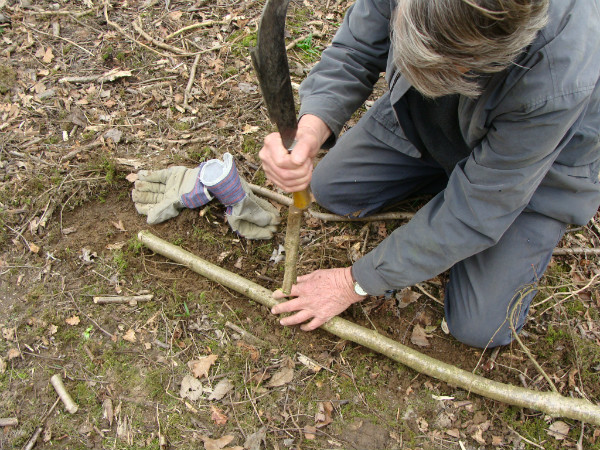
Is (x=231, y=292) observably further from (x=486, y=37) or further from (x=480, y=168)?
(x=486, y=37)

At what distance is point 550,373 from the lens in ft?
9.01

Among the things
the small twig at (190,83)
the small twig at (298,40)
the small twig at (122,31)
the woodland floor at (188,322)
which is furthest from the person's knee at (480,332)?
the small twig at (122,31)

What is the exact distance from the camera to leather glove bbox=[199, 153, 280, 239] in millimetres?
2953

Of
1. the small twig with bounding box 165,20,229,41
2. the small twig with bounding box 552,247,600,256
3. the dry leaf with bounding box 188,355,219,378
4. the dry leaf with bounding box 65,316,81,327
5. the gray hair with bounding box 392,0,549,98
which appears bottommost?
the dry leaf with bounding box 65,316,81,327

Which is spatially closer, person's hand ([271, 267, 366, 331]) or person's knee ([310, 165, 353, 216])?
person's hand ([271, 267, 366, 331])

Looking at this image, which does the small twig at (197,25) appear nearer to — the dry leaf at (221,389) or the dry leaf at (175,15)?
the dry leaf at (175,15)

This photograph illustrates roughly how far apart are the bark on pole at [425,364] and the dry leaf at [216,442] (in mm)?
792

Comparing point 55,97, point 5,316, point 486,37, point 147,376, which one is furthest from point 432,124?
point 55,97

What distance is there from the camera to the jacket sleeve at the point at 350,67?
2.54m

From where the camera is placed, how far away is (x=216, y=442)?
2.37 m

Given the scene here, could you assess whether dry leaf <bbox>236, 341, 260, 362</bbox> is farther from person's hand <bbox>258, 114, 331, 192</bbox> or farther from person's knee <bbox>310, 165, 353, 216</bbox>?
person's knee <bbox>310, 165, 353, 216</bbox>

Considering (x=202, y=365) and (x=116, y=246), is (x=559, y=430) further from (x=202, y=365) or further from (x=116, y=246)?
(x=116, y=246)

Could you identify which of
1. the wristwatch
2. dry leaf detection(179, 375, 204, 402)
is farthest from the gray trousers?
dry leaf detection(179, 375, 204, 402)

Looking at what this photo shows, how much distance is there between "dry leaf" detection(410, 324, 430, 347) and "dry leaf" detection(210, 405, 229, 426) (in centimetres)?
127
